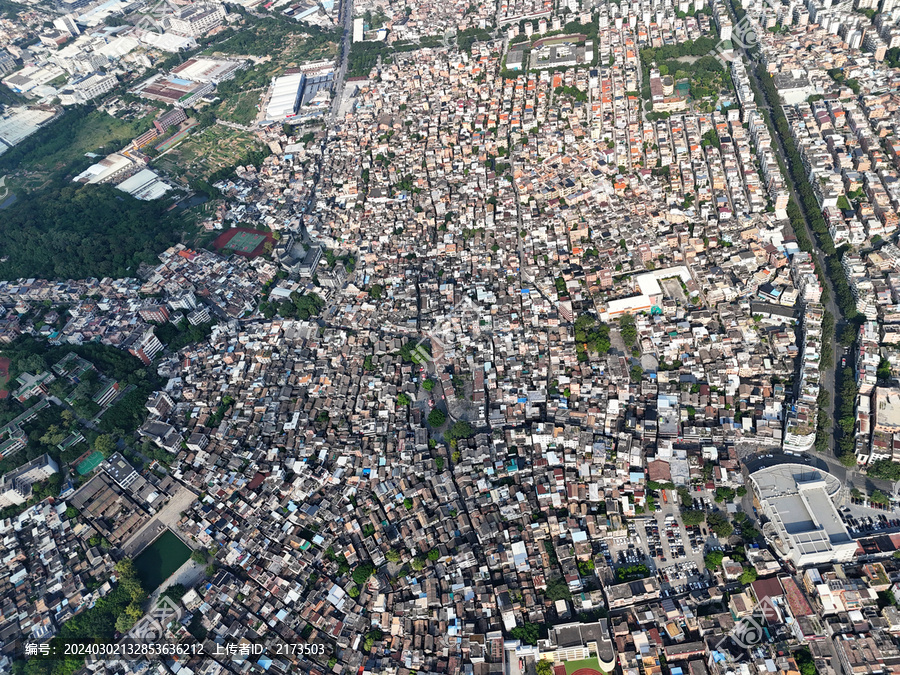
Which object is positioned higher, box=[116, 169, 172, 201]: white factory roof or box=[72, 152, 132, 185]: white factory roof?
box=[72, 152, 132, 185]: white factory roof

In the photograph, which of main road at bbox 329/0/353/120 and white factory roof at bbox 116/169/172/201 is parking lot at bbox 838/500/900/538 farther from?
white factory roof at bbox 116/169/172/201

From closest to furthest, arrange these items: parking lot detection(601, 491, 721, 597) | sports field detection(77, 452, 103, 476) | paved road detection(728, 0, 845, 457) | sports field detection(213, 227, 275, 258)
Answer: parking lot detection(601, 491, 721, 597)
paved road detection(728, 0, 845, 457)
sports field detection(77, 452, 103, 476)
sports field detection(213, 227, 275, 258)

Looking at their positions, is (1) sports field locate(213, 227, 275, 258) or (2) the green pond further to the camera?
(1) sports field locate(213, 227, 275, 258)

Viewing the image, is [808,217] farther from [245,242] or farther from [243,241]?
[243,241]

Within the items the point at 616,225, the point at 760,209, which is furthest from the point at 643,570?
the point at 760,209

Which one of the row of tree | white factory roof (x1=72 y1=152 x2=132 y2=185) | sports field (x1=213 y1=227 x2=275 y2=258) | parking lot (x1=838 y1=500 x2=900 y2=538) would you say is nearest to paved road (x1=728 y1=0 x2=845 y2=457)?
the row of tree

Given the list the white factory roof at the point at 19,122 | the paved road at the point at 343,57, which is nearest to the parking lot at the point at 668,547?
the paved road at the point at 343,57

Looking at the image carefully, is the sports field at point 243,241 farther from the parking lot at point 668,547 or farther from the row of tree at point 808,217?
the row of tree at point 808,217

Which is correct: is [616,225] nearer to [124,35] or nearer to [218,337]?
[218,337]
